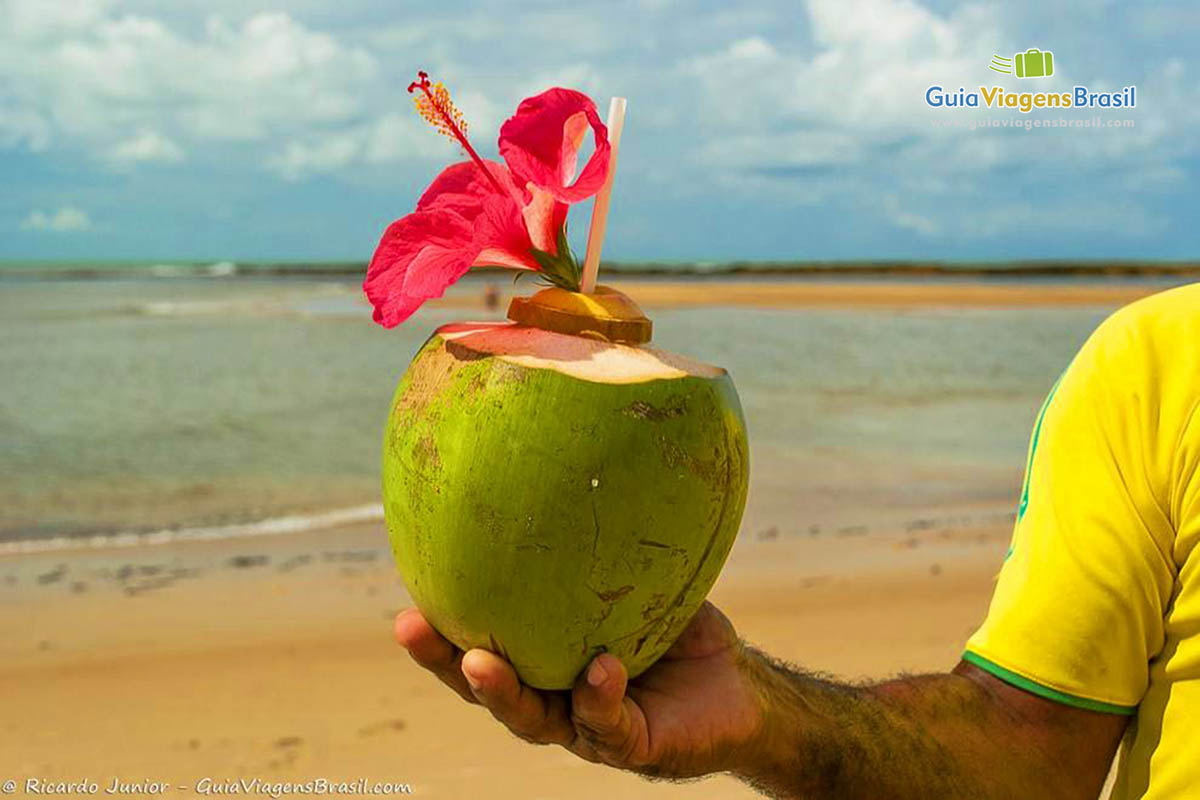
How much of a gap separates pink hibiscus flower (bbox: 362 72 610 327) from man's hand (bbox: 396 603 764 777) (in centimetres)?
39

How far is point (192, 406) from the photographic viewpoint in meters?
12.5

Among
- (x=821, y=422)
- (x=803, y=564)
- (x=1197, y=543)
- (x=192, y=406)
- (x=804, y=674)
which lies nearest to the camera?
(x=1197, y=543)

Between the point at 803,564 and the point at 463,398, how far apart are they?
5667 mm

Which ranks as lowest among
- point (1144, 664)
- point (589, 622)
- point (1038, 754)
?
point (1038, 754)

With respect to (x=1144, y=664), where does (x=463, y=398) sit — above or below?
above

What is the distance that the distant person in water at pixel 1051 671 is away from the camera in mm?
1539

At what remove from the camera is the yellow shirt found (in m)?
1.58

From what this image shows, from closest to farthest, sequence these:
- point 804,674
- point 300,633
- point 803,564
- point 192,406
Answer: point 804,674 < point 300,633 < point 803,564 < point 192,406

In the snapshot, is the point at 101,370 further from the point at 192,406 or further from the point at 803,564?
the point at 803,564

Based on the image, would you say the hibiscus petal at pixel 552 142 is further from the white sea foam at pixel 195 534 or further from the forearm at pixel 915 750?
the white sea foam at pixel 195 534

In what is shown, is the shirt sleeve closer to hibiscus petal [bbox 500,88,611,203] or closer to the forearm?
the forearm

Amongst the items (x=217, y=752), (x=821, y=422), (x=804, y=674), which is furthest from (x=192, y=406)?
(x=804, y=674)

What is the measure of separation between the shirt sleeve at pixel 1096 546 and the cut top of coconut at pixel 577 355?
1.99 ft

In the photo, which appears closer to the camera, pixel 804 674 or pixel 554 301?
pixel 554 301
